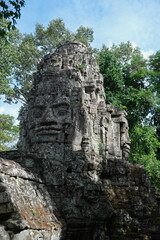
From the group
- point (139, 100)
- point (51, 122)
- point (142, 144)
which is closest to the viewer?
point (51, 122)

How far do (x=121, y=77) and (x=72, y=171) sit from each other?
1219 centimetres

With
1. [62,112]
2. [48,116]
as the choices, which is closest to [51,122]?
[48,116]

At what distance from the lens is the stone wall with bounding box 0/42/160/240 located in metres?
4.88

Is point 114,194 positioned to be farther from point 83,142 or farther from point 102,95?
point 102,95

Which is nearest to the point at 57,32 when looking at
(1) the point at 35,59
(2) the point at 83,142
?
(1) the point at 35,59

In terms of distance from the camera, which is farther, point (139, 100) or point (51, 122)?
point (139, 100)

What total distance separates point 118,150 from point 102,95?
2380 millimetres

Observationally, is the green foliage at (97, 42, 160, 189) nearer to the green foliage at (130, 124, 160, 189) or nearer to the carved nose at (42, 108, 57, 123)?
the green foliage at (130, 124, 160, 189)

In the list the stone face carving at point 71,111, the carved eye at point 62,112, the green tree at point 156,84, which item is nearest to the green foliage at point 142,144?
the green tree at point 156,84

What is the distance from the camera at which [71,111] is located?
28.9 feet

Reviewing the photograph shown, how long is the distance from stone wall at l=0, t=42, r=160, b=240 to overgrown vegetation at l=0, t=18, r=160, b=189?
4.96 meters

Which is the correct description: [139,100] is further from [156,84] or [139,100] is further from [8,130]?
[8,130]

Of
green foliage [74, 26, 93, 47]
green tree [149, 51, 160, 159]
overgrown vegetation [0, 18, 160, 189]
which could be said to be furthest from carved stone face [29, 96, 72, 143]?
green foliage [74, 26, 93, 47]

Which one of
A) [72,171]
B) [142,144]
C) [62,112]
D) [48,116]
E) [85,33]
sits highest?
[85,33]
